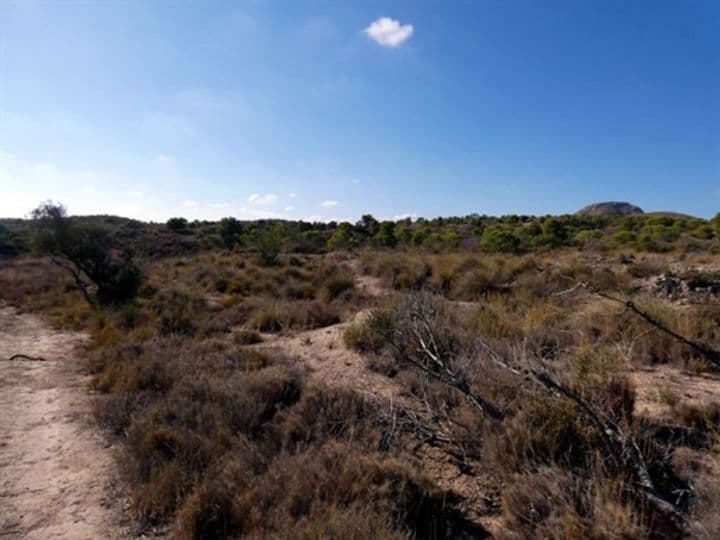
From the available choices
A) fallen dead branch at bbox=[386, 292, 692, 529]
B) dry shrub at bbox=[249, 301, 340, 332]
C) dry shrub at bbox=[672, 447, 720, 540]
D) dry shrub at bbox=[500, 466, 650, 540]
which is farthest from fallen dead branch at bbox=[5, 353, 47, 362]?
dry shrub at bbox=[672, 447, 720, 540]

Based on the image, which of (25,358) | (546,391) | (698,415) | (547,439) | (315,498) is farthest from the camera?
(25,358)

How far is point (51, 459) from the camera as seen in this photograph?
183 inches

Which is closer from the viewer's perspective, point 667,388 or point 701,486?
point 701,486

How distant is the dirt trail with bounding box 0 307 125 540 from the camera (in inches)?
140

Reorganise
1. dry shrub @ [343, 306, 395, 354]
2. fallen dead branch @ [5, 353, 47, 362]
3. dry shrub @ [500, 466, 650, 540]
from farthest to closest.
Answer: fallen dead branch @ [5, 353, 47, 362] → dry shrub @ [343, 306, 395, 354] → dry shrub @ [500, 466, 650, 540]

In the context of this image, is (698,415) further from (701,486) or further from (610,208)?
(610,208)

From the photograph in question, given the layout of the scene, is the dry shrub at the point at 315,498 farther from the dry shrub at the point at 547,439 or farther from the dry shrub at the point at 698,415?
the dry shrub at the point at 698,415

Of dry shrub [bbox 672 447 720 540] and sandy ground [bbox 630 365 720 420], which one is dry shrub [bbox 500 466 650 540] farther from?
sandy ground [bbox 630 365 720 420]

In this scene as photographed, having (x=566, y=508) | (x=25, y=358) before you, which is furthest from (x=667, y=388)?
(x=25, y=358)

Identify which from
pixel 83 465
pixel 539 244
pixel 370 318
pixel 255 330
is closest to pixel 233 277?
pixel 255 330

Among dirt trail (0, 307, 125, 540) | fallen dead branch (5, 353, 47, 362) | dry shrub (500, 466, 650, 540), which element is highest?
dry shrub (500, 466, 650, 540)

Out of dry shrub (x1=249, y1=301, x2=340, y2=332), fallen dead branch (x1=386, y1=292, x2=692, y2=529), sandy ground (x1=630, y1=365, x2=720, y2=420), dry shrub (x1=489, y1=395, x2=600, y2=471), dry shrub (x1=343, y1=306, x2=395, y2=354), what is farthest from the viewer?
dry shrub (x1=249, y1=301, x2=340, y2=332)

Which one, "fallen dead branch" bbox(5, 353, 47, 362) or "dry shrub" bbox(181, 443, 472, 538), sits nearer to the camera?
"dry shrub" bbox(181, 443, 472, 538)

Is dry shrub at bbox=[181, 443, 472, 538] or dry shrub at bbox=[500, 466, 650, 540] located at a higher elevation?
dry shrub at bbox=[500, 466, 650, 540]
